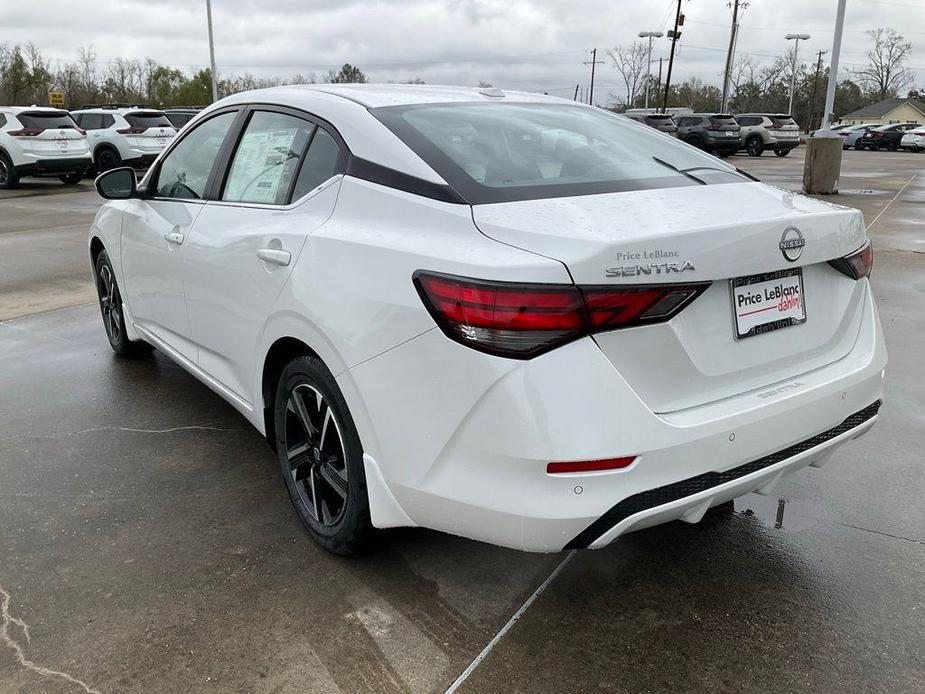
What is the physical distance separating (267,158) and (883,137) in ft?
154

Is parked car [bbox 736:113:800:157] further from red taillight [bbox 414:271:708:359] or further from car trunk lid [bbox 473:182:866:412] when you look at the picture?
red taillight [bbox 414:271:708:359]

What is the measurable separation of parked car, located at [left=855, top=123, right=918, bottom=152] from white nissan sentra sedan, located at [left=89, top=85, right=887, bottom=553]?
4617 cm

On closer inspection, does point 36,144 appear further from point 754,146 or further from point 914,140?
point 914,140

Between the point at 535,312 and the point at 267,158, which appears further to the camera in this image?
the point at 267,158

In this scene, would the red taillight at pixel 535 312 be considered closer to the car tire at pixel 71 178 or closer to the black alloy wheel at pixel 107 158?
the car tire at pixel 71 178

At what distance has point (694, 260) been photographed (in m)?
2.11

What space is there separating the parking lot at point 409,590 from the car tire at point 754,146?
106ft

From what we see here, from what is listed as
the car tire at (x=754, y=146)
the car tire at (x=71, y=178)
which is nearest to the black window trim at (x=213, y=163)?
the car tire at (x=71, y=178)

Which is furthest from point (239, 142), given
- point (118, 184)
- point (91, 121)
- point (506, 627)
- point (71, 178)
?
point (91, 121)

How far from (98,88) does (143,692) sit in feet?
207

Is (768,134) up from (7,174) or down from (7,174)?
up

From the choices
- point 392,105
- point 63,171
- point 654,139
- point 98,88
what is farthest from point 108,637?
point 98,88

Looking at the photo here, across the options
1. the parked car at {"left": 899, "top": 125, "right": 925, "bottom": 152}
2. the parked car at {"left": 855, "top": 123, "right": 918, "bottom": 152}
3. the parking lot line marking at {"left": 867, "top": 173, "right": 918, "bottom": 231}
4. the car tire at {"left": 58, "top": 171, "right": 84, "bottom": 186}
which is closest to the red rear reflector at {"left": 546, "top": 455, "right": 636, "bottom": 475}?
the parking lot line marking at {"left": 867, "top": 173, "right": 918, "bottom": 231}

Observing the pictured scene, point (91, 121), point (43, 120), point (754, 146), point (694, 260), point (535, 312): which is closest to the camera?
point (535, 312)
